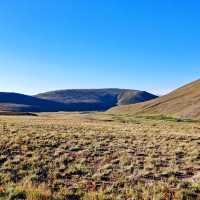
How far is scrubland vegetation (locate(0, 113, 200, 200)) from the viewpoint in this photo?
13547 millimetres

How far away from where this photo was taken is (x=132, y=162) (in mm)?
18734

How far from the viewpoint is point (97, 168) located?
1781cm

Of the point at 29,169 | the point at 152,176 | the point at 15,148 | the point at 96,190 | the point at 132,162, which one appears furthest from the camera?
the point at 15,148

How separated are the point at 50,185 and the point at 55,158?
490 cm

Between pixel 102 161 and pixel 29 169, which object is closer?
pixel 29 169

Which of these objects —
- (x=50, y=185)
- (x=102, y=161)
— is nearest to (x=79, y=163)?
(x=102, y=161)

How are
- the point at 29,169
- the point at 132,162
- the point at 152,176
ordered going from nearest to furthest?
the point at 152,176 < the point at 29,169 < the point at 132,162

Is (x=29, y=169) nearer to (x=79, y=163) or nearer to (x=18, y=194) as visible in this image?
(x=79, y=163)

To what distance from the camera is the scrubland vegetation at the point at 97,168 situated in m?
13.5

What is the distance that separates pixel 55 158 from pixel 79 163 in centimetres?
175

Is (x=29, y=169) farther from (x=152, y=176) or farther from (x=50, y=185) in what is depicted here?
(x=152, y=176)

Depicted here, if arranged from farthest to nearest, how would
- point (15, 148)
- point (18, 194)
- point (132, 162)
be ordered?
point (15, 148) < point (132, 162) < point (18, 194)

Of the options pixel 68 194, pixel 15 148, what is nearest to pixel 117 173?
pixel 68 194

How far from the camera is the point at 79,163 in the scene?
18703mm
